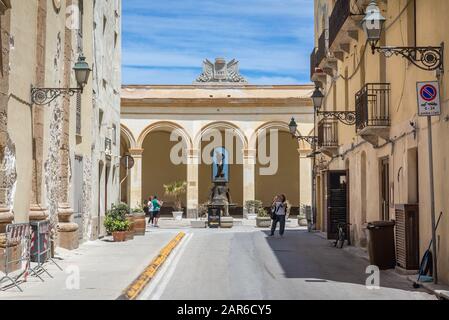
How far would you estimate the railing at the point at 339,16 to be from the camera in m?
18.7

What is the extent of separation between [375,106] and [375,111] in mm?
113

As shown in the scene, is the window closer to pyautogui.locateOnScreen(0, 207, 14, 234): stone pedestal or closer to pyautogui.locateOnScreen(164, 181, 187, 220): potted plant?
pyautogui.locateOnScreen(0, 207, 14, 234): stone pedestal

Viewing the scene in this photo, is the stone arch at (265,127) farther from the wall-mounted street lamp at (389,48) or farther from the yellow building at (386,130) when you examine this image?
the wall-mounted street lamp at (389,48)

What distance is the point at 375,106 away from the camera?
16531 mm

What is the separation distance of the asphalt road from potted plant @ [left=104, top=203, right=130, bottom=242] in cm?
234

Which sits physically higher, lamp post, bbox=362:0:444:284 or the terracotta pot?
lamp post, bbox=362:0:444:284

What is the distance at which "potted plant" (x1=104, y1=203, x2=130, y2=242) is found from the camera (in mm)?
22453

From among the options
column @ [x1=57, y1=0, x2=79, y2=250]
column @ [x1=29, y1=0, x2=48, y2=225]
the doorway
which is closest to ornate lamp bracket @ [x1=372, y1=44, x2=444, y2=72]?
the doorway

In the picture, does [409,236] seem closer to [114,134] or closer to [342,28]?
[342,28]

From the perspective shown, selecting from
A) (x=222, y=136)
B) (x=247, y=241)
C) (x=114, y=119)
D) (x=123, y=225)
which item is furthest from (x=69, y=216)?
(x=222, y=136)

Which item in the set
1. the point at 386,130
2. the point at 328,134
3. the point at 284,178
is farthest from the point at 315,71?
Result: the point at 284,178

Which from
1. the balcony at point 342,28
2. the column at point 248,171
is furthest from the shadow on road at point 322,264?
the column at point 248,171
